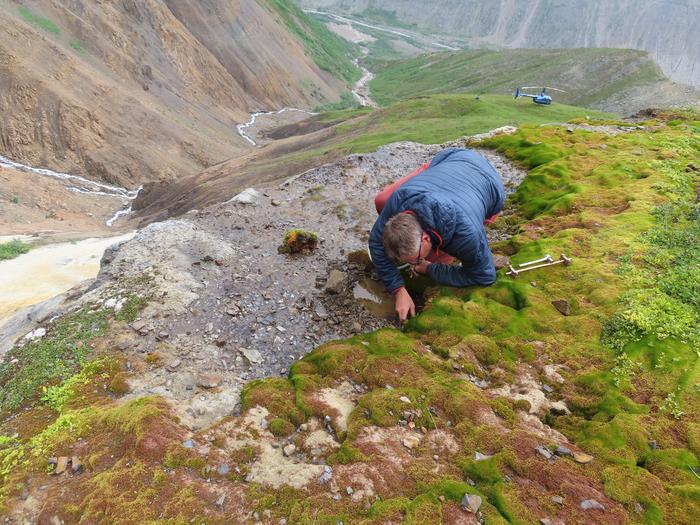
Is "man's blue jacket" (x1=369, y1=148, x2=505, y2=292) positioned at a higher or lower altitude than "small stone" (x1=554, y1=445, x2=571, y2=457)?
higher

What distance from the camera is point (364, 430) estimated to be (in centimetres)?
646

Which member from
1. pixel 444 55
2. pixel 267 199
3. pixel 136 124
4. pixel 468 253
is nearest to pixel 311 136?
pixel 136 124

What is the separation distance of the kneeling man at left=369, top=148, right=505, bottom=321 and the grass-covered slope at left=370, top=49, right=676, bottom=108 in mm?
Result: 95460

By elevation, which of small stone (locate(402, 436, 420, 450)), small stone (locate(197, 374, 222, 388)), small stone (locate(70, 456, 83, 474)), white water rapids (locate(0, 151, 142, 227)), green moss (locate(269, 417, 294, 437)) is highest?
small stone (locate(402, 436, 420, 450))

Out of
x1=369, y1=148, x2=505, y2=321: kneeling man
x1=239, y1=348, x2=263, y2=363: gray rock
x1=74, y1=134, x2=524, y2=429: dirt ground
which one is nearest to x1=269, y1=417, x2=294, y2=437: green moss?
x1=74, y1=134, x2=524, y2=429: dirt ground

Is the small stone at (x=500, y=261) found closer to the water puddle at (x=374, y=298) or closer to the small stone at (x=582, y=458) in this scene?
the water puddle at (x=374, y=298)

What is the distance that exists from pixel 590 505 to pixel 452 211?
4.63m

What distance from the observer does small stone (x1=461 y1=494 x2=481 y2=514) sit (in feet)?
17.0

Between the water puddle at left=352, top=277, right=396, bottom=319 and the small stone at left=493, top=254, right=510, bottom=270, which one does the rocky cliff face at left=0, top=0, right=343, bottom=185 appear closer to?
the water puddle at left=352, top=277, right=396, bottom=319

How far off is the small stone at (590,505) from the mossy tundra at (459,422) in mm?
49

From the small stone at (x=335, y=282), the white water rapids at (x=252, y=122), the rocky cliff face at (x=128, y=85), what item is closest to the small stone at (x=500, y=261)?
the small stone at (x=335, y=282)

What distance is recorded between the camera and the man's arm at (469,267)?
7938 mm

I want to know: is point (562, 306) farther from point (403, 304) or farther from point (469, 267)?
point (403, 304)

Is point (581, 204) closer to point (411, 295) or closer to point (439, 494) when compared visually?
point (411, 295)
